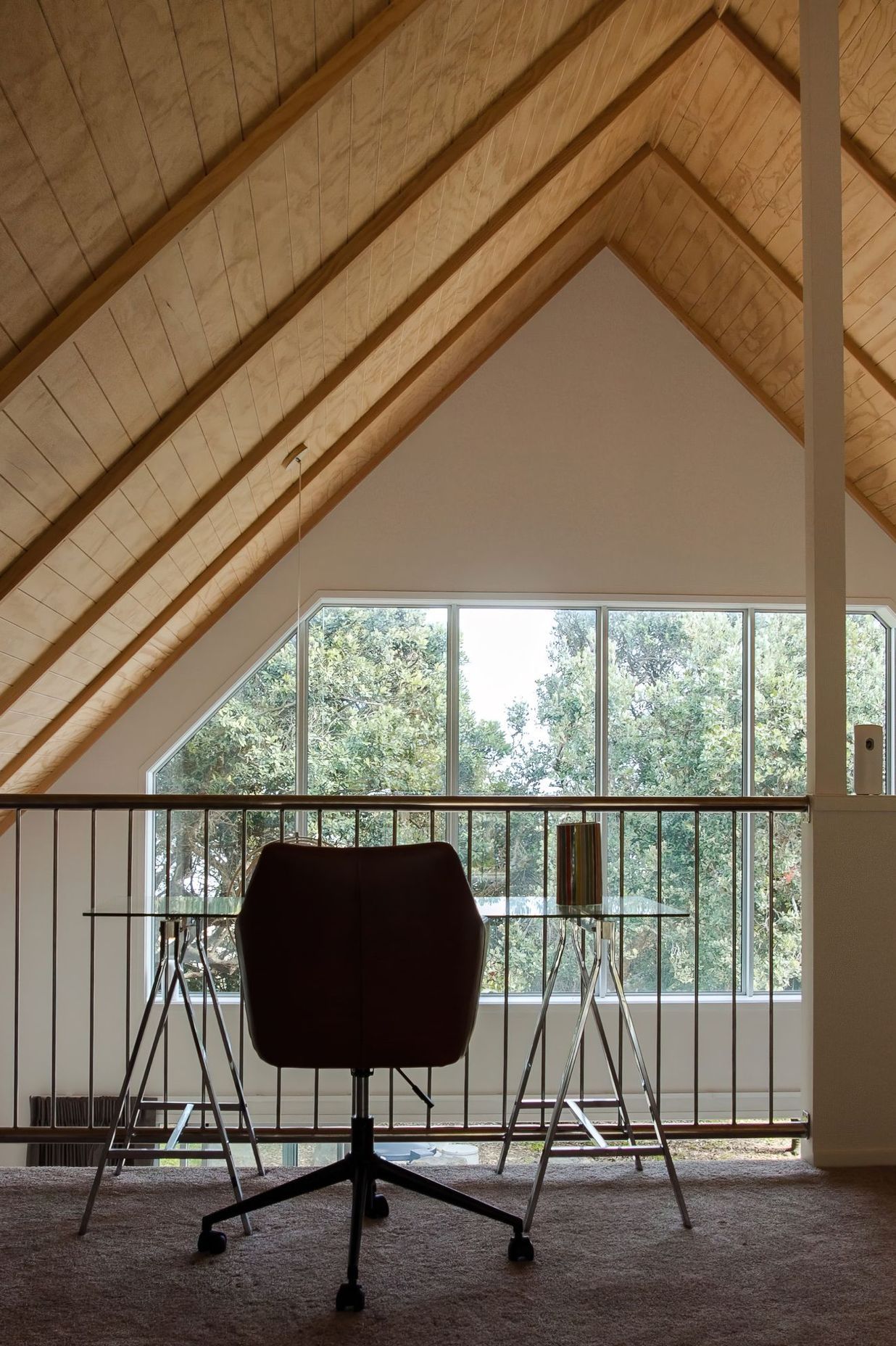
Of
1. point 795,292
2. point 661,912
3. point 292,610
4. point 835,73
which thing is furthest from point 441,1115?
point 835,73

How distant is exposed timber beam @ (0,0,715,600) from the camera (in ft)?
11.8

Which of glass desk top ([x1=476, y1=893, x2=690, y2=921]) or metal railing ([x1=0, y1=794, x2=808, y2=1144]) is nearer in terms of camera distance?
glass desk top ([x1=476, y1=893, x2=690, y2=921])

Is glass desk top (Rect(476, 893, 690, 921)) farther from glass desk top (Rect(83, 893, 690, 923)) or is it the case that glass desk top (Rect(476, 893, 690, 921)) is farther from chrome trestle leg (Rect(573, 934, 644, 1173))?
chrome trestle leg (Rect(573, 934, 644, 1173))

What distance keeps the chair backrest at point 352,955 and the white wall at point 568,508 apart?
447cm

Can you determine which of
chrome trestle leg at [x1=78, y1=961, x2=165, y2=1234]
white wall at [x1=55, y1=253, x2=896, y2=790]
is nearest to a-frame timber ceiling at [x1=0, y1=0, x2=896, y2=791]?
white wall at [x1=55, y1=253, x2=896, y2=790]

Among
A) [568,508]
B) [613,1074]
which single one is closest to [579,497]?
[568,508]

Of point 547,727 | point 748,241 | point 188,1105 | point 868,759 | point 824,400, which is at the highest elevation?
point 748,241

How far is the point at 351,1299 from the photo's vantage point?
233cm

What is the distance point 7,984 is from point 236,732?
1892 mm

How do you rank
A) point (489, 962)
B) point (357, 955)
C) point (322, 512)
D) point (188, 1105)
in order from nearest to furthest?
point (357, 955), point (188, 1105), point (489, 962), point (322, 512)

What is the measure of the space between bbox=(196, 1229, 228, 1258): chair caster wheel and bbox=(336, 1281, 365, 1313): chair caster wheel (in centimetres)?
40

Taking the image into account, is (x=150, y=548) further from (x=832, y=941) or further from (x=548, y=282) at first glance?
(x=548, y=282)

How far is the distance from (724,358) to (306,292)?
390 centimetres

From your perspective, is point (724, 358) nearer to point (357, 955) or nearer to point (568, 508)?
point (568, 508)
